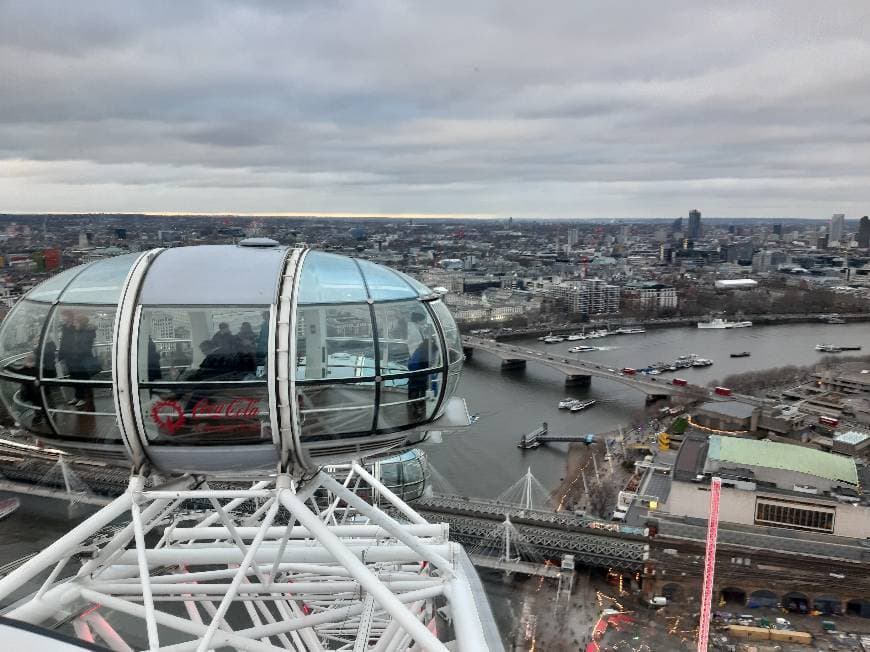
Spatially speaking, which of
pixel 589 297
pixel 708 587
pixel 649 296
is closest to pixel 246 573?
pixel 708 587

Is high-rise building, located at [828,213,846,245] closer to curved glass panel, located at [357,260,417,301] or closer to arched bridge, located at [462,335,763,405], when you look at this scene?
arched bridge, located at [462,335,763,405]

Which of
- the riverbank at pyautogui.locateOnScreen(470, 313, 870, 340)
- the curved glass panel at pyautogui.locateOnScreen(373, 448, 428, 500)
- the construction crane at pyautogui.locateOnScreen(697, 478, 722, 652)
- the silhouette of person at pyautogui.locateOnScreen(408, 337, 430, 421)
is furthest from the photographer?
the riverbank at pyautogui.locateOnScreen(470, 313, 870, 340)

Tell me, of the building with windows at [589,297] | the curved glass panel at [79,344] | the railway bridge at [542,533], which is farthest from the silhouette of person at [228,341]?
the building with windows at [589,297]

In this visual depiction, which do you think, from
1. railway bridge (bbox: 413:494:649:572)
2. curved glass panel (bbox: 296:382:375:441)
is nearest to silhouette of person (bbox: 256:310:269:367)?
curved glass panel (bbox: 296:382:375:441)

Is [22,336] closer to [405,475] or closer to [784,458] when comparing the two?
[405,475]

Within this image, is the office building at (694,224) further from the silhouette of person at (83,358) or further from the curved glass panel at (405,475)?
the silhouette of person at (83,358)

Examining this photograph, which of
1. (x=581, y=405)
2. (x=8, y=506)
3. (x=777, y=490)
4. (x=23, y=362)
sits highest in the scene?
(x=23, y=362)
